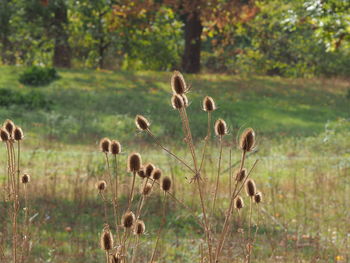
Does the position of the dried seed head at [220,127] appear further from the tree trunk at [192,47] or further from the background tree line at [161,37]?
the tree trunk at [192,47]

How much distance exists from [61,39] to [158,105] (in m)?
8.08

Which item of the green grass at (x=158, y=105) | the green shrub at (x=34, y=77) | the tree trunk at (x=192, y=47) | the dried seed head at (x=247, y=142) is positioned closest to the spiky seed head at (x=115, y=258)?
the dried seed head at (x=247, y=142)

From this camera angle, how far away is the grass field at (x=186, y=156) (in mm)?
5750

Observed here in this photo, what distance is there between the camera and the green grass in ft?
40.4

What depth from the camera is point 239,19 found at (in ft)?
64.8

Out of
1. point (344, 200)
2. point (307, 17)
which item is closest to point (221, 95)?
point (307, 17)

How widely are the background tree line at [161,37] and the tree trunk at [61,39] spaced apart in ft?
0.12

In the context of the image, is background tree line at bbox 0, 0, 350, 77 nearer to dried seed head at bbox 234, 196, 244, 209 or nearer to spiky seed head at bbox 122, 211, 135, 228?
dried seed head at bbox 234, 196, 244, 209

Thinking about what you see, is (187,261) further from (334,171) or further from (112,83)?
(112,83)

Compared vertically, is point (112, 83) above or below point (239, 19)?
below

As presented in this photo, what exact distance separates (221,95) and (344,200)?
368 inches

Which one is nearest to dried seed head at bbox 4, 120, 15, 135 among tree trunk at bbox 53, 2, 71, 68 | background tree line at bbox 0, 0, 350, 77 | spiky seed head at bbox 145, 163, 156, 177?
spiky seed head at bbox 145, 163, 156, 177

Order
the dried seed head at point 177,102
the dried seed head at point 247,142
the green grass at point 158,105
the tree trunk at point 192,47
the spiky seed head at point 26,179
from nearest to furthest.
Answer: the dried seed head at point 247,142
the dried seed head at point 177,102
the spiky seed head at point 26,179
the green grass at point 158,105
the tree trunk at point 192,47

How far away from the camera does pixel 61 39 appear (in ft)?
71.7
